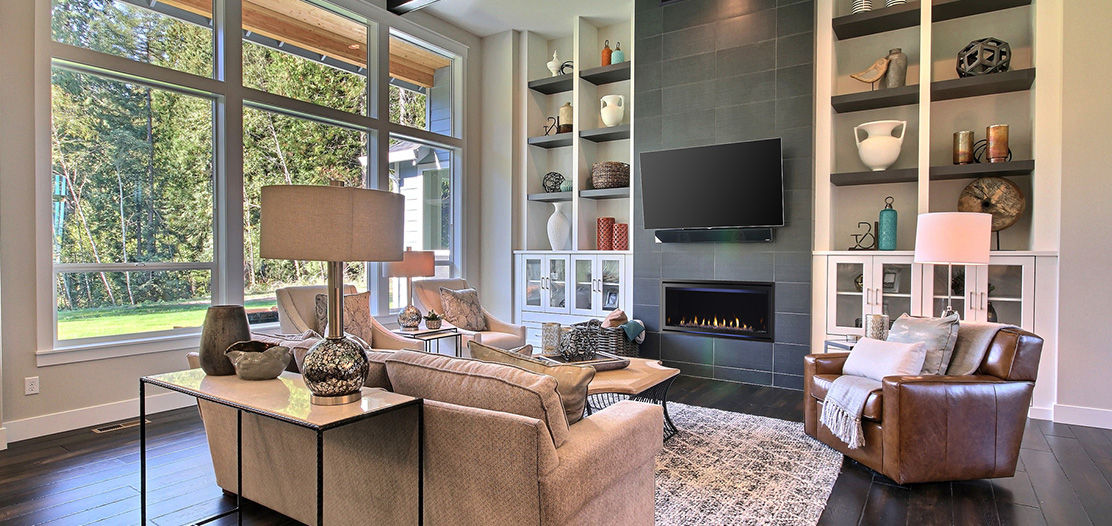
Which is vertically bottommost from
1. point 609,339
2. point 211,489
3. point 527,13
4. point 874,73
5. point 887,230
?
point 211,489

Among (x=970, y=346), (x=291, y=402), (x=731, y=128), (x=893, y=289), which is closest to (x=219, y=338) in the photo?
(x=291, y=402)

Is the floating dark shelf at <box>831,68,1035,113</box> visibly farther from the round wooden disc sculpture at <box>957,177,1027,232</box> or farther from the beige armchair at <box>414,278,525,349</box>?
the beige armchair at <box>414,278,525,349</box>

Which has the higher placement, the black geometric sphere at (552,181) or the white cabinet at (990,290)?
the black geometric sphere at (552,181)

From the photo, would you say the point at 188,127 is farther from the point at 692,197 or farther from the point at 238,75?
the point at 692,197

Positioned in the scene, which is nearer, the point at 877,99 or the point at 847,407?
the point at 847,407

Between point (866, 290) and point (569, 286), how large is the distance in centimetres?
281

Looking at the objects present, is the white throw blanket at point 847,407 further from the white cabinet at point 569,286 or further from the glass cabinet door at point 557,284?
the glass cabinet door at point 557,284

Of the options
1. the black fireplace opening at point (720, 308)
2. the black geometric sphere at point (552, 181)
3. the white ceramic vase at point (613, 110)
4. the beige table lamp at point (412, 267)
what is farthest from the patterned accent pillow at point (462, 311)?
the white ceramic vase at point (613, 110)

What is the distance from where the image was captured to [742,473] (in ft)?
9.78

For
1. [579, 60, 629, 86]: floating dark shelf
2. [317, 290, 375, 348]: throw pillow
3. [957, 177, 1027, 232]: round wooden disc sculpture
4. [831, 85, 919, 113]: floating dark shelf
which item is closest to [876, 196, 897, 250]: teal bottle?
[957, 177, 1027, 232]: round wooden disc sculpture

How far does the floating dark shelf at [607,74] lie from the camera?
19.7 ft

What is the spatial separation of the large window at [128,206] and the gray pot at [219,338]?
7.67ft

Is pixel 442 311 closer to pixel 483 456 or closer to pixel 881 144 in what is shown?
pixel 483 456

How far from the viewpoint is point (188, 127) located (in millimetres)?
4441
